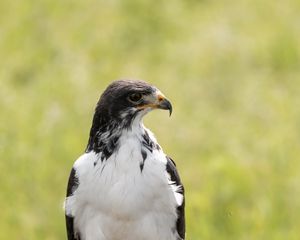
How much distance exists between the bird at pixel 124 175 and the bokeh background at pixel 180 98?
2.65 metres

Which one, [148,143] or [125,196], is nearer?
[125,196]

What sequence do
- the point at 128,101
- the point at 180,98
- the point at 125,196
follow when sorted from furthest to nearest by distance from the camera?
the point at 180,98 → the point at 128,101 → the point at 125,196

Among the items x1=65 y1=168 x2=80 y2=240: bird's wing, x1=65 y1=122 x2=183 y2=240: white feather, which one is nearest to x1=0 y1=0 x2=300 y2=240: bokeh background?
x1=65 y1=168 x2=80 y2=240: bird's wing

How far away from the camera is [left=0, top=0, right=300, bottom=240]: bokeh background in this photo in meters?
9.76

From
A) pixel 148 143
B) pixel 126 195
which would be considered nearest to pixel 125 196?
pixel 126 195

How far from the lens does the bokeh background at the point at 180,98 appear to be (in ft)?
32.0

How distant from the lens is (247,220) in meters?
9.59

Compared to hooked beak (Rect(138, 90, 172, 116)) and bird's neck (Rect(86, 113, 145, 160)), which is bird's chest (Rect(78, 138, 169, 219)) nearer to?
bird's neck (Rect(86, 113, 145, 160))

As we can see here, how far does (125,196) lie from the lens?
20.4ft

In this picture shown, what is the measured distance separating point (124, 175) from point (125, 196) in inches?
4.9

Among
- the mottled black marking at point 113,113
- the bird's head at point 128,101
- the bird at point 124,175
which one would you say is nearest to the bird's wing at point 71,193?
the bird at point 124,175

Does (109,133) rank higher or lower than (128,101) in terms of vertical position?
lower

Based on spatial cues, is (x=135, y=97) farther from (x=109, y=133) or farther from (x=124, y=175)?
(x=124, y=175)

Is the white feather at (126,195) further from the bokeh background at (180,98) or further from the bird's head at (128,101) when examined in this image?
the bokeh background at (180,98)
